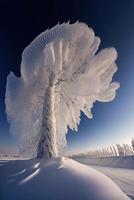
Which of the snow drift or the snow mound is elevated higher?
the snow drift

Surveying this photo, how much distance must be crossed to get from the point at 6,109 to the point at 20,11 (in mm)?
568

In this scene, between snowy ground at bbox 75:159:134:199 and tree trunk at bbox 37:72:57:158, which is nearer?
snowy ground at bbox 75:159:134:199

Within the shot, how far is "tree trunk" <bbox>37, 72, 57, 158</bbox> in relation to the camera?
1.47m

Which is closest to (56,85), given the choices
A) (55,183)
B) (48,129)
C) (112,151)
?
(48,129)

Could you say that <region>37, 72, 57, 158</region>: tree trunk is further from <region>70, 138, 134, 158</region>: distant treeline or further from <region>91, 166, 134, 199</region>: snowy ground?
<region>91, 166, 134, 199</region>: snowy ground

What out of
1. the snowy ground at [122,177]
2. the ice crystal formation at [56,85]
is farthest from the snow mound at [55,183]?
the ice crystal formation at [56,85]

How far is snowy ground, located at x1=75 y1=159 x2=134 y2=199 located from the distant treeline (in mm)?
64

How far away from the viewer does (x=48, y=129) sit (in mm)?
1495

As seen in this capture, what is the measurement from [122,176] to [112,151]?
14cm

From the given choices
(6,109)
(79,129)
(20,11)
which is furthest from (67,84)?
(20,11)

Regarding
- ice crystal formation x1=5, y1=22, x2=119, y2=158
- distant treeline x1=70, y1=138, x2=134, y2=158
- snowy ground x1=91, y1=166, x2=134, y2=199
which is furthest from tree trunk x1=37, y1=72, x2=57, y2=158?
snowy ground x1=91, y1=166, x2=134, y2=199

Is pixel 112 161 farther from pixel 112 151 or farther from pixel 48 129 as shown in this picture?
pixel 48 129

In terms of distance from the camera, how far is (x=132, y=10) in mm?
1518

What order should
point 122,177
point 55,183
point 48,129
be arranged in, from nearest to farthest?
point 55,183
point 122,177
point 48,129
